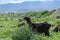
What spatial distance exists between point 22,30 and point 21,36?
42cm

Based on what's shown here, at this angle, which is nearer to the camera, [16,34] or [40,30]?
[16,34]

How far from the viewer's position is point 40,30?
2358 centimetres

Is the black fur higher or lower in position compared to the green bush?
lower

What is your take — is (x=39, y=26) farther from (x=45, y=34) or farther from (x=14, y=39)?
(x=14, y=39)

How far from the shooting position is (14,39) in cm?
1656

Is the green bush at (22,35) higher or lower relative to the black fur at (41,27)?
higher

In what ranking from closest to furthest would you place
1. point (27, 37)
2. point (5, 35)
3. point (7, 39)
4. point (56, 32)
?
point (27, 37) → point (7, 39) → point (5, 35) → point (56, 32)

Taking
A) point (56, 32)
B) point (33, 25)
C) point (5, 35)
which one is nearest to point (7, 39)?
point (5, 35)

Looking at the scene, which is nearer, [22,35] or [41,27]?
[22,35]

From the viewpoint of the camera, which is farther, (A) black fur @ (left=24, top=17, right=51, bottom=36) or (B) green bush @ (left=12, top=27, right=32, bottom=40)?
(A) black fur @ (left=24, top=17, right=51, bottom=36)

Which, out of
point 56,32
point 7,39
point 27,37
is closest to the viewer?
point 27,37

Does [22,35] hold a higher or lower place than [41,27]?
higher

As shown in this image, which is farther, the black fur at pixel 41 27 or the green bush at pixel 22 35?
the black fur at pixel 41 27

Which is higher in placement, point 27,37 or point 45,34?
point 27,37
